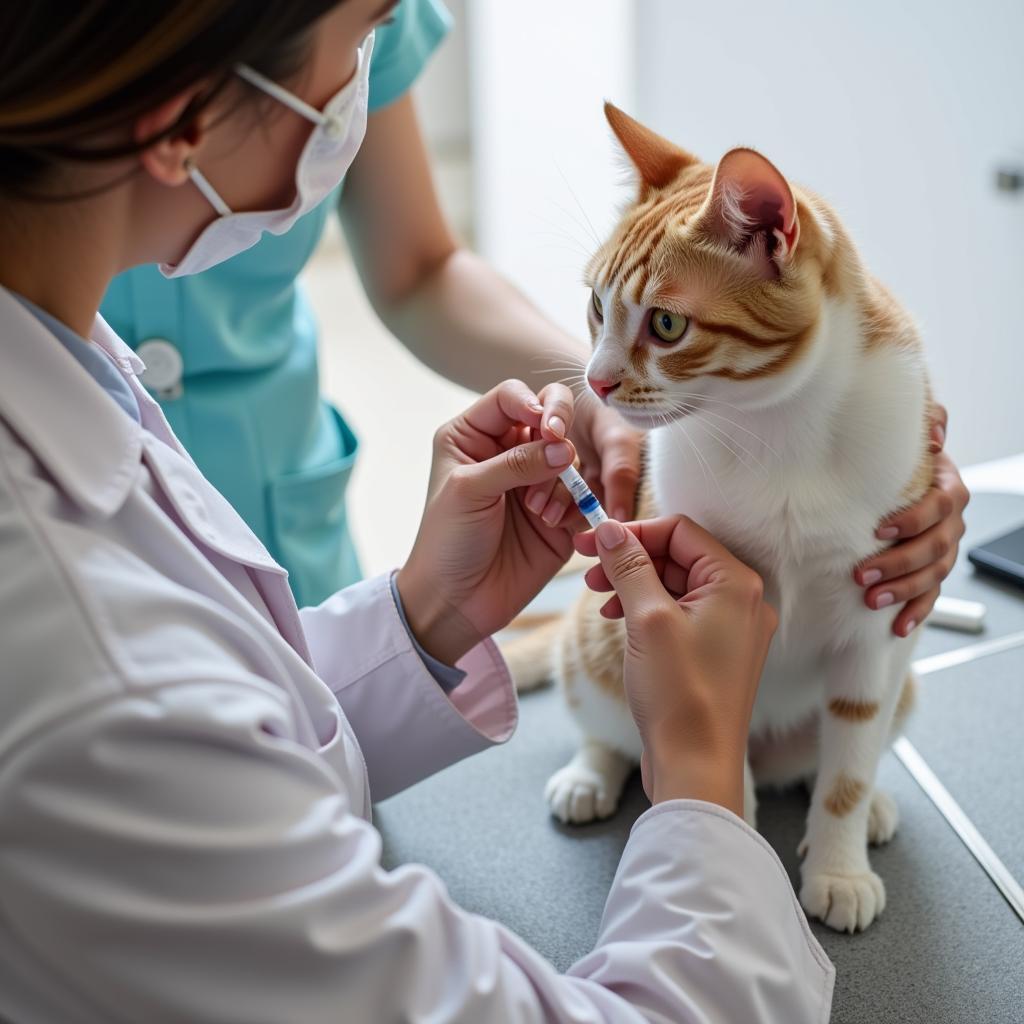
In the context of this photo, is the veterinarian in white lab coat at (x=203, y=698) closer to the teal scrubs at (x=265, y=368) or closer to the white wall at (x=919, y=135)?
the teal scrubs at (x=265, y=368)

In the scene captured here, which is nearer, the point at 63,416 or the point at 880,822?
the point at 63,416

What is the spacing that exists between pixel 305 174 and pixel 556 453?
303 mm

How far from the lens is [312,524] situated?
50.0 inches

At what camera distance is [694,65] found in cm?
287

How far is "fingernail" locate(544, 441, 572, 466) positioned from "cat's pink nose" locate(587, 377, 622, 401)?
0.26 feet

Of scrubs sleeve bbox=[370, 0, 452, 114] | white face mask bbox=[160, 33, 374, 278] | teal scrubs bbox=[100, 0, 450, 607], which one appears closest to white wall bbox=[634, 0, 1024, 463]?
scrubs sleeve bbox=[370, 0, 452, 114]

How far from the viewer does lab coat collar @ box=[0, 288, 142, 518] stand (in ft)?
1.70

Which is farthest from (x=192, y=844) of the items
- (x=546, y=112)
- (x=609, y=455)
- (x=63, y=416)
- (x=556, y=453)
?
(x=546, y=112)

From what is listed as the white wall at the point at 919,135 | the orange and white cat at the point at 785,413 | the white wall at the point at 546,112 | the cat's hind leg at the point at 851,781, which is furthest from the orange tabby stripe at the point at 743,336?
the white wall at the point at 546,112

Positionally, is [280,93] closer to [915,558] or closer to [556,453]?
[556,453]

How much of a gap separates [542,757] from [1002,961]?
1.51ft

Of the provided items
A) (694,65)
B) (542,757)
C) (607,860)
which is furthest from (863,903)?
(694,65)

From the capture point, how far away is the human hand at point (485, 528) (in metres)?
0.88

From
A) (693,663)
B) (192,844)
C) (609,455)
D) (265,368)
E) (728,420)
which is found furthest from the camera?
(265,368)
